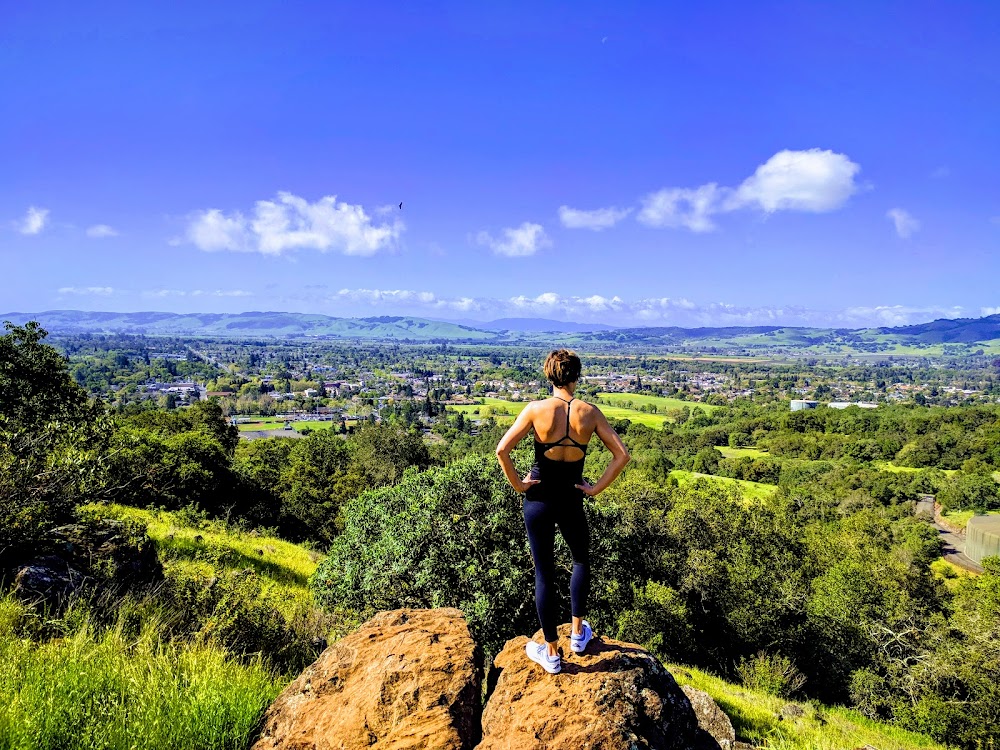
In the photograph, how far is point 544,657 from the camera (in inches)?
171

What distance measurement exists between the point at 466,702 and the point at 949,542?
2178 inches

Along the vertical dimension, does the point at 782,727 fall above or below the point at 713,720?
below

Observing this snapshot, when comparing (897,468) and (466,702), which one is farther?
(897,468)

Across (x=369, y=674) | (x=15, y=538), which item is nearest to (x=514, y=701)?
(x=369, y=674)

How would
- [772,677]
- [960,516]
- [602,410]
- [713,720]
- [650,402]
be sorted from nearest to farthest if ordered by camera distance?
[713,720] → [772,677] → [960,516] → [602,410] → [650,402]

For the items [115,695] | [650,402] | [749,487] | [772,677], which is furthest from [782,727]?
[650,402]

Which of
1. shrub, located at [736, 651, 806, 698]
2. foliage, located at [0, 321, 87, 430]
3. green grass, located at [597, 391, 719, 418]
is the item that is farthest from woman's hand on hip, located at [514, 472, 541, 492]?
green grass, located at [597, 391, 719, 418]

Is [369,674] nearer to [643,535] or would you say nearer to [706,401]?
[643,535]

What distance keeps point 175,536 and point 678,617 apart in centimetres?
1377

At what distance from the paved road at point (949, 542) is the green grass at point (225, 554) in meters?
45.8

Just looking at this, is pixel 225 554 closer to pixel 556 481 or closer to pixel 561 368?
pixel 556 481

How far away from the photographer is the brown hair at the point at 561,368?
14.4ft

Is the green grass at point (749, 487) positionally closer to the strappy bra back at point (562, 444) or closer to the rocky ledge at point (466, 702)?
the rocky ledge at point (466, 702)

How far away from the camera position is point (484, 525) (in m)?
8.72
